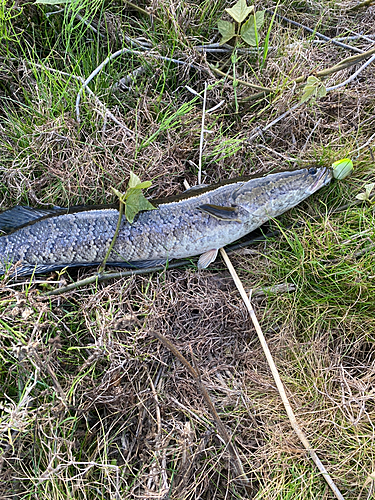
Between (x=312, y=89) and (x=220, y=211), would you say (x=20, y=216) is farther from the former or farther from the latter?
(x=312, y=89)

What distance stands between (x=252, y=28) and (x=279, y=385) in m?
3.04

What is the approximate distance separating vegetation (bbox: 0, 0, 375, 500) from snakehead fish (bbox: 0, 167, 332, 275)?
17 centimetres

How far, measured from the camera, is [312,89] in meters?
3.14

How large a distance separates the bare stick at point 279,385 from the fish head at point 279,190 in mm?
467

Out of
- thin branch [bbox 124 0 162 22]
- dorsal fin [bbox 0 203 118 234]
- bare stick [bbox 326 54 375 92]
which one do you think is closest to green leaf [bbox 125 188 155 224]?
dorsal fin [bbox 0 203 118 234]

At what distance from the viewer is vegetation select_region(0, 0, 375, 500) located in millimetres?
2619

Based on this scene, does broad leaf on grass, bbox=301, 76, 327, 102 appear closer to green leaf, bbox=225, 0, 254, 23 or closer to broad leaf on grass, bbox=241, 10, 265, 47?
broad leaf on grass, bbox=241, 10, 265, 47

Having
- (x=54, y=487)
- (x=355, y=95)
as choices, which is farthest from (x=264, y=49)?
(x=54, y=487)

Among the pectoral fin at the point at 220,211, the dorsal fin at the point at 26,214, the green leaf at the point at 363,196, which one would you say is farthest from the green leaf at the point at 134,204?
the green leaf at the point at 363,196

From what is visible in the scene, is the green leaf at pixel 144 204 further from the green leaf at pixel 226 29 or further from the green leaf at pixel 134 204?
the green leaf at pixel 226 29

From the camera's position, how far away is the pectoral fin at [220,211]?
304 centimetres

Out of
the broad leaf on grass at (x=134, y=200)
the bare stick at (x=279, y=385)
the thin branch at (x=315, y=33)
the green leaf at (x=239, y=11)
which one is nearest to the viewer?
the bare stick at (x=279, y=385)

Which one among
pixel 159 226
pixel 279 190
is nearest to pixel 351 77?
pixel 279 190

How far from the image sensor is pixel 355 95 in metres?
3.46
